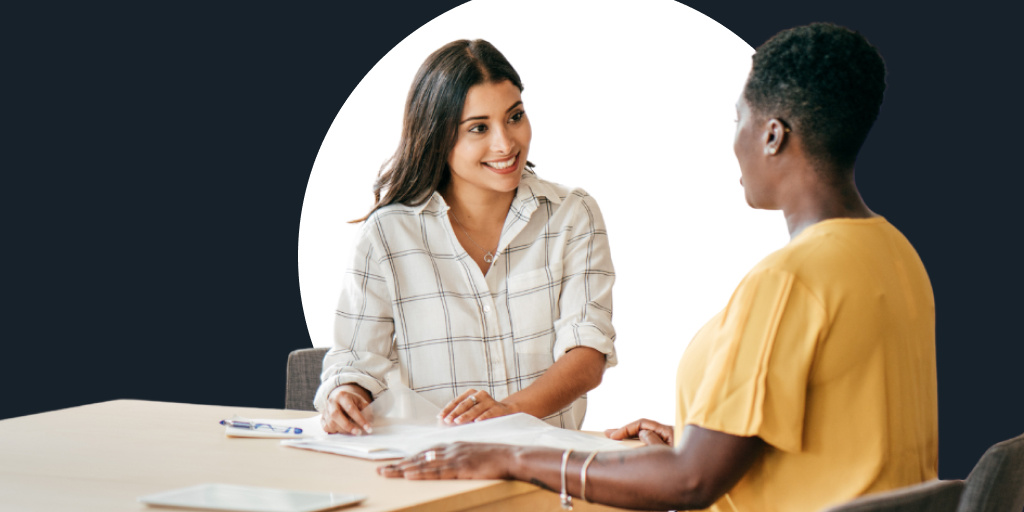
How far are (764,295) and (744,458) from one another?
26 centimetres

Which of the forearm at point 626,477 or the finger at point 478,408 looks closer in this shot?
the forearm at point 626,477

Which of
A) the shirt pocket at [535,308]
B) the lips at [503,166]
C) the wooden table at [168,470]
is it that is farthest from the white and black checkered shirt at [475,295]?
the wooden table at [168,470]

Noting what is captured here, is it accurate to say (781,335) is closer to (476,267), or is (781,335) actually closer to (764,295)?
(764,295)

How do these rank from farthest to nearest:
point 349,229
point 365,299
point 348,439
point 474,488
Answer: point 349,229, point 365,299, point 348,439, point 474,488

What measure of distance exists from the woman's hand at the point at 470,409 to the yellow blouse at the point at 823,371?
79 centimetres

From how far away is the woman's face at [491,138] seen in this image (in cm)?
296

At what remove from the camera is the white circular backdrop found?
3777mm

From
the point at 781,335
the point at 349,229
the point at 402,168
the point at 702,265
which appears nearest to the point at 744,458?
the point at 781,335

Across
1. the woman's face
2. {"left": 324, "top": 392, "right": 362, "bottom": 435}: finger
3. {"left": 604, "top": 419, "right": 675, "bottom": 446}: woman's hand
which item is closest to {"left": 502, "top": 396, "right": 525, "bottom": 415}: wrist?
{"left": 604, "top": 419, "right": 675, "bottom": 446}: woman's hand

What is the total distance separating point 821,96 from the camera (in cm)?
175

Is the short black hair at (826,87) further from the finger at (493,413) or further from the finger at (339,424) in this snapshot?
the finger at (339,424)

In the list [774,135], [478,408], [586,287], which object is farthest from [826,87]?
[586,287]

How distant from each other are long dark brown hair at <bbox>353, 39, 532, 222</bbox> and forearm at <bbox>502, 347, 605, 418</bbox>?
0.65 meters

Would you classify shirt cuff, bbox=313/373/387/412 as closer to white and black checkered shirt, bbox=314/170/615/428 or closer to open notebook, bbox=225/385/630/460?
open notebook, bbox=225/385/630/460
